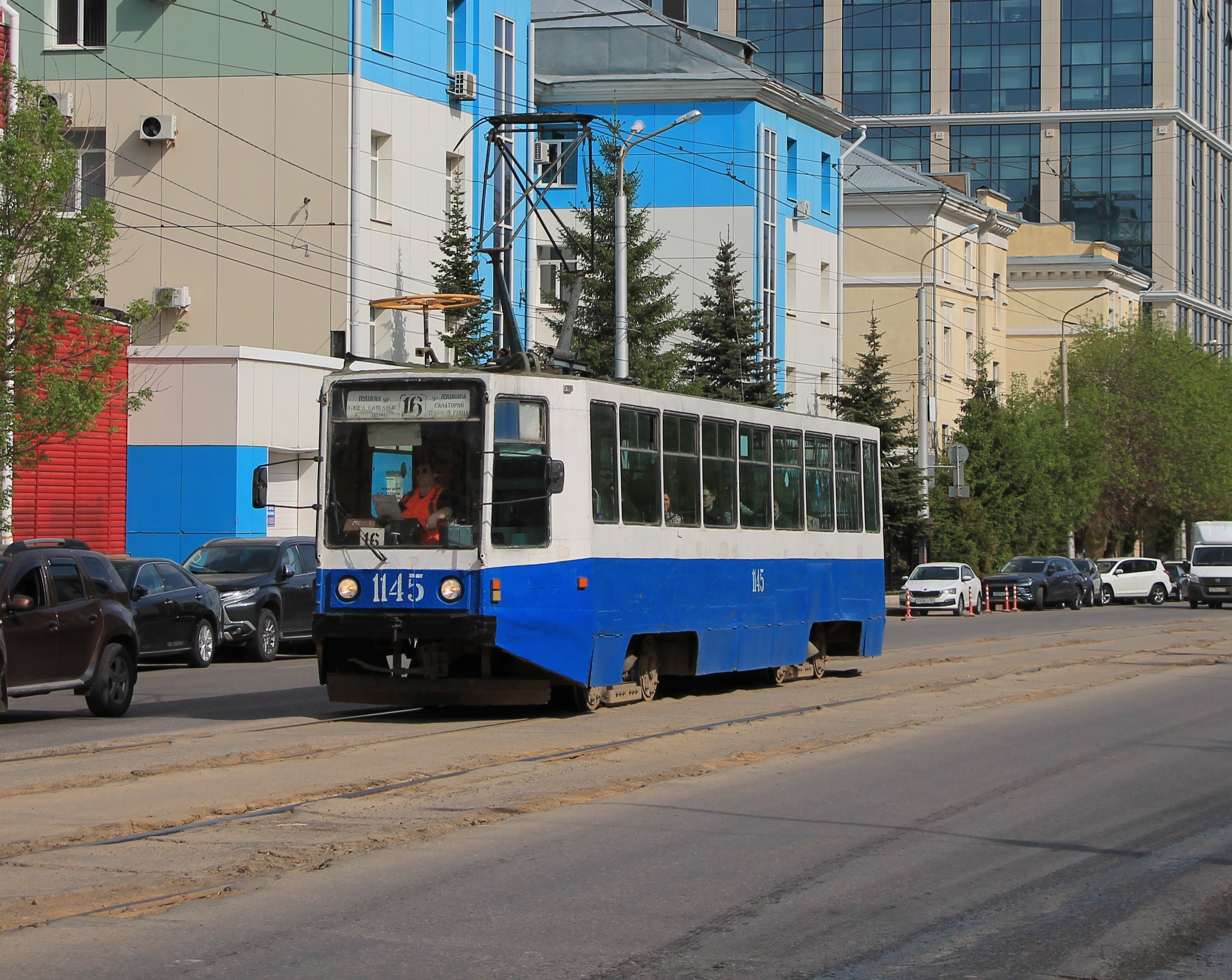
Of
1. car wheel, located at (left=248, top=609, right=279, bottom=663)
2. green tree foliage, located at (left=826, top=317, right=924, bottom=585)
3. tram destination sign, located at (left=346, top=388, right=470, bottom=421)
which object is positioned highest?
green tree foliage, located at (left=826, top=317, right=924, bottom=585)

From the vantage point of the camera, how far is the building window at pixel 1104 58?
9700 centimetres

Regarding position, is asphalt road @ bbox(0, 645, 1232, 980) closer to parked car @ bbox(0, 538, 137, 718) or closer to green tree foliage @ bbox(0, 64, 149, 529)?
parked car @ bbox(0, 538, 137, 718)

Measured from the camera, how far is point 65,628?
15523mm

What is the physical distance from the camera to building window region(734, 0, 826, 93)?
3903 inches

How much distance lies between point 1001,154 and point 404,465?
90758mm

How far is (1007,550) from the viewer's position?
194 ft

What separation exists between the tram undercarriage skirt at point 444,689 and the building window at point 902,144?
87.3 m

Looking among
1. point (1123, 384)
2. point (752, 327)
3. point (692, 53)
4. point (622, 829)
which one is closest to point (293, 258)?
point (752, 327)

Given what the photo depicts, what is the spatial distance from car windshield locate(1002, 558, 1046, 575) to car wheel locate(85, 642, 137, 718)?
127 ft

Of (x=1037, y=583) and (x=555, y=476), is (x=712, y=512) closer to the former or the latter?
(x=555, y=476)

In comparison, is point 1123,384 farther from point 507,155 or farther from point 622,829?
point 622,829

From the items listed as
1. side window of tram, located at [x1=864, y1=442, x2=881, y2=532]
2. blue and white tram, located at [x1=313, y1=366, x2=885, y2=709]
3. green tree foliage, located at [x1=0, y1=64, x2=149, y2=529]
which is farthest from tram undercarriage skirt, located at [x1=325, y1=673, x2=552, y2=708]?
green tree foliage, located at [x1=0, y1=64, x2=149, y2=529]

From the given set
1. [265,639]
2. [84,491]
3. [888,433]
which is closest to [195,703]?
[265,639]

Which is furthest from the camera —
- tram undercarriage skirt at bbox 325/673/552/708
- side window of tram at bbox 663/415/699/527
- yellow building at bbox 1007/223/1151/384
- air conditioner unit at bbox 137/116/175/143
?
yellow building at bbox 1007/223/1151/384
